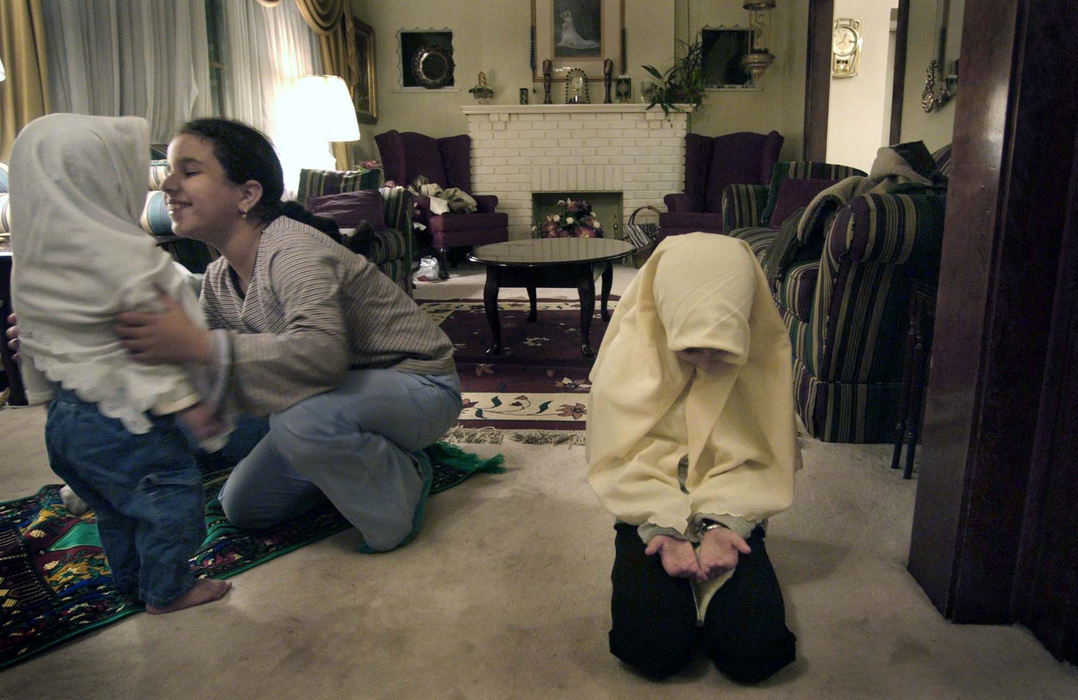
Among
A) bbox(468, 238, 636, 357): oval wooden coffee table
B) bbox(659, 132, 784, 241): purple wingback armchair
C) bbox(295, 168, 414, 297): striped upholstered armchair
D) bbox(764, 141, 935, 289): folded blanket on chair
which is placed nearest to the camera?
bbox(764, 141, 935, 289): folded blanket on chair

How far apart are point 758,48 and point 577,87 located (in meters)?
1.66

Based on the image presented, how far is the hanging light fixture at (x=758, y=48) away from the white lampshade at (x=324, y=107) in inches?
137

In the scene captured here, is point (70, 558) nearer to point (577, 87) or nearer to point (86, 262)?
point (86, 262)

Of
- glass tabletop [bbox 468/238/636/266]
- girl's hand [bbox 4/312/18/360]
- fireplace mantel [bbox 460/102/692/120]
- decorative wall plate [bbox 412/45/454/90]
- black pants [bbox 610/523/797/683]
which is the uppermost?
decorative wall plate [bbox 412/45/454/90]

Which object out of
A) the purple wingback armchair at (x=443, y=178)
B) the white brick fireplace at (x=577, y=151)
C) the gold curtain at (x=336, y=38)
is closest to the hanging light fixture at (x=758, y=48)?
the white brick fireplace at (x=577, y=151)

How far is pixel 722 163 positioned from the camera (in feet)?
21.2

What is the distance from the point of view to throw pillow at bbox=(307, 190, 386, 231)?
13.2 ft

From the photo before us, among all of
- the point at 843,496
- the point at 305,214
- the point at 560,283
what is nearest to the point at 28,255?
the point at 305,214

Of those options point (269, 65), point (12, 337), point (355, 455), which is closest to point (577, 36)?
point (269, 65)

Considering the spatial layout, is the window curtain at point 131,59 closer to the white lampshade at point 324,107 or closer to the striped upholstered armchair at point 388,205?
the white lampshade at point 324,107

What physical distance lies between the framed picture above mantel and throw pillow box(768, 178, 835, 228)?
3.68 metres

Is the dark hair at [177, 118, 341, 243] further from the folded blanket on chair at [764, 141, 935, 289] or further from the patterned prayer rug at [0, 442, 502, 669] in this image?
the folded blanket on chair at [764, 141, 935, 289]

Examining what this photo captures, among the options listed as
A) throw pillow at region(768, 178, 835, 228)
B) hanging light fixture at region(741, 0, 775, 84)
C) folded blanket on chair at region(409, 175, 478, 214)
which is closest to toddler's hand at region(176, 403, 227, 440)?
throw pillow at region(768, 178, 835, 228)

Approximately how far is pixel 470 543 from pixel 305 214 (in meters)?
0.83
